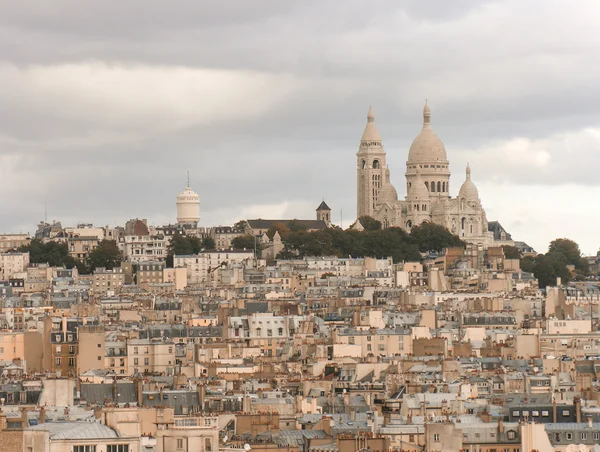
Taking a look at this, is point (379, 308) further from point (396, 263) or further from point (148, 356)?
point (396, 263)

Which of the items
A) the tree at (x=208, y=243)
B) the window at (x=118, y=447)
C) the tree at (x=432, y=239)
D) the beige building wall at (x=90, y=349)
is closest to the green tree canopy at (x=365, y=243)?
the tree at (x=432, y=239)

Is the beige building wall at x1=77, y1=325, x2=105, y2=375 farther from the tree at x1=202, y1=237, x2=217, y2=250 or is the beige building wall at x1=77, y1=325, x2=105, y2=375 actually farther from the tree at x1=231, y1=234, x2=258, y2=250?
the tree at x1=202, y1=237, x2=217, y2=250

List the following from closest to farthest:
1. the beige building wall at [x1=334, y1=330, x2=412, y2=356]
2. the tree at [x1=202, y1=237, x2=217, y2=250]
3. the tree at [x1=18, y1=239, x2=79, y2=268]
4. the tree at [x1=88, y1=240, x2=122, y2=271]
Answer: the beige building wall at [x1=334, y1=330, x2=412, y2=356] < the tree at [x1=88, y1=240, x2=122, y2=271] < the tree at [x1=18, y1=239, x2=79, y2=268] < the tree at [x1=202, y1=237, x2=217, y2=250]

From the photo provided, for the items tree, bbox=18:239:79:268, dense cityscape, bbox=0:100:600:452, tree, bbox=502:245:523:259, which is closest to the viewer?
dense cityscape, bbox=0:100:600:452

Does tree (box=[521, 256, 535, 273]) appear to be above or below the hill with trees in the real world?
below

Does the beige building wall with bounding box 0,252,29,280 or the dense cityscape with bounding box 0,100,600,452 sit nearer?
the dense cityscape with bounding box 0,100,600,452

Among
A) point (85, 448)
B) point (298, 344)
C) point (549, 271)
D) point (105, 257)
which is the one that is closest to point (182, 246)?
point (105, 257)

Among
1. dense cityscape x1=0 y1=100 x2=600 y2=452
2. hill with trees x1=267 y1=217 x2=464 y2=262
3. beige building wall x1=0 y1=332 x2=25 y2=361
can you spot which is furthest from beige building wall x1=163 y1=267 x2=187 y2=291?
beige building wall x1=0 y1=332 x2=25 y2=361
